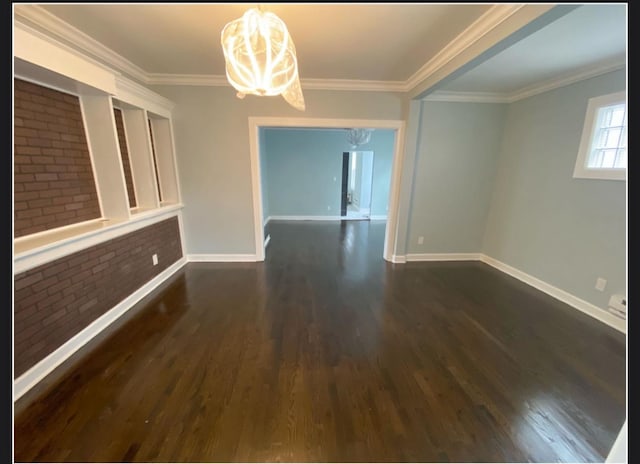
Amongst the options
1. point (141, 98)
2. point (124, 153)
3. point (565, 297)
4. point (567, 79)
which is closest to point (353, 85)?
point (567, 79)

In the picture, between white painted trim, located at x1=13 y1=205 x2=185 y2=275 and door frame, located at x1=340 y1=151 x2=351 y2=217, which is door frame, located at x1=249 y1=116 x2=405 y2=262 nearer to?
white painted trim, located at x1=13 y1=205 x2=185 y2=275

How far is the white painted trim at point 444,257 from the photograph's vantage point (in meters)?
4.05

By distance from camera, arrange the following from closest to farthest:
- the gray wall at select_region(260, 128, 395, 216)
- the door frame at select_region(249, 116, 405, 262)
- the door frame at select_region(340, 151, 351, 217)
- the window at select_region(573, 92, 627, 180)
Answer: the window at select_region(573, 92, 627, 180) → the door frame at select_region(249, 116, 405, 262) → the gray wall at select_region(260, 128, 395, 216) → the door frame at select_region(340, 151, 351, 217)

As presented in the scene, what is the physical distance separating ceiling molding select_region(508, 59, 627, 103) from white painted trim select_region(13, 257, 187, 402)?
5.24 meters

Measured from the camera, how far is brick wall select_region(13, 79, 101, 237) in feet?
5.65

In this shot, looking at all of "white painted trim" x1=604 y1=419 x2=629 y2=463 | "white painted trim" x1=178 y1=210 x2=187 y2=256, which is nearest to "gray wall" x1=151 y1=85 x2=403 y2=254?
"white painted trim" x1=178 y1=210 x2=187 y2=256

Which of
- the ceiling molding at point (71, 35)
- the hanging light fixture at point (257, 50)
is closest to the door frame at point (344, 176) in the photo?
the ceiling molding at point (71, 35)

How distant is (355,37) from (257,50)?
1.14 m

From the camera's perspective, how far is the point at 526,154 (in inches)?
131

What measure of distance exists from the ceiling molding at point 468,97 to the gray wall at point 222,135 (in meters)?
0.53

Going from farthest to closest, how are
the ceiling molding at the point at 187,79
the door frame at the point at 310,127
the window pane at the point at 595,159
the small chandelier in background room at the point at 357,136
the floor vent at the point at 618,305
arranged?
1. the small chandelier in background room at the point at 357,136
2. the door frame at the point at 310,127
3. the ceiling molding at the point at 187,79
4. the window pane at the point at 595,159
5. the floor vent at the point at 618,305

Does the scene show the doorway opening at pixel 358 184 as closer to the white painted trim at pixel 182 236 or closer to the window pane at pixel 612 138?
the white painted trim at pixel 182 236

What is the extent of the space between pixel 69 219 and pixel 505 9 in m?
3.65

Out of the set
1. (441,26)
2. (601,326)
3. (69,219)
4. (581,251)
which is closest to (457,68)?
(441,26)
